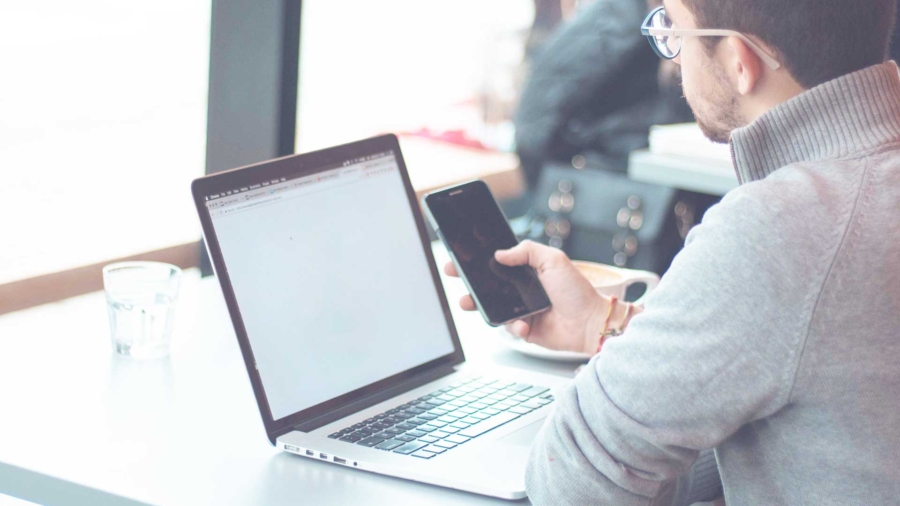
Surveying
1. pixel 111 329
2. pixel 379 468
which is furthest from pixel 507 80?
pixel 379 468

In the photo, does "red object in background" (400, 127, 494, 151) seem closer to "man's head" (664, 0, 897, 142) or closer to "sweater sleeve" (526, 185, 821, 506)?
"man's head" (664, 0, 897, 142)

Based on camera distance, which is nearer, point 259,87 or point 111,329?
point 111,329

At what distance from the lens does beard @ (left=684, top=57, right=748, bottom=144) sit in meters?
0.88

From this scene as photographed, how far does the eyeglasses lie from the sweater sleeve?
0.47ft

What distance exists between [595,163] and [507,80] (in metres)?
1.53

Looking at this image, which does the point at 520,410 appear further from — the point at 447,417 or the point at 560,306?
the point at 560,306

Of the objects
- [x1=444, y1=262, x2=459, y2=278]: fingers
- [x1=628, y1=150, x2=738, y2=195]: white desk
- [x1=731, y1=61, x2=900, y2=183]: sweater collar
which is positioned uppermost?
[x1=731, y1=61, x2=900, y2=183]: sweater collar

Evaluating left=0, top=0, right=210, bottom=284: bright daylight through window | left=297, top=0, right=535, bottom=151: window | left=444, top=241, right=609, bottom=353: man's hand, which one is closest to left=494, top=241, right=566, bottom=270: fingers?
Result: left=444, top=241, right=609, bottom=353: man's hand

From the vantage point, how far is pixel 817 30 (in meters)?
0.81

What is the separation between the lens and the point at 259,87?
5.27ft

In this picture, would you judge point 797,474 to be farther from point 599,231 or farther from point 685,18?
point 599,231

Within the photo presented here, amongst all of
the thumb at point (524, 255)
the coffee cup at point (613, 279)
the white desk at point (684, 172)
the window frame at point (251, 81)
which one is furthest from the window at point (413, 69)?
the thumb at point (524, 255)

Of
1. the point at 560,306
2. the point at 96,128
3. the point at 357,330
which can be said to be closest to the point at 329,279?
the point at 357,330

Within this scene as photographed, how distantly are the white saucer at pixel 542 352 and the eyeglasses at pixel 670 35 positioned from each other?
411mm
